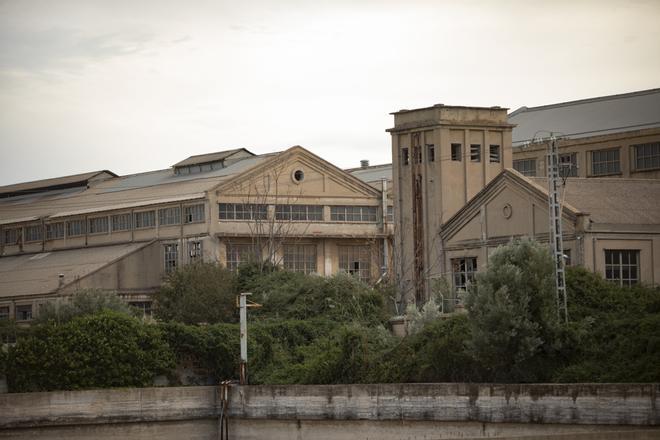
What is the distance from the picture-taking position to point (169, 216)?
239 ft

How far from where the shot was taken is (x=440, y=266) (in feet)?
179

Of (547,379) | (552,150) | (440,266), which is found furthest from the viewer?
(440,266)

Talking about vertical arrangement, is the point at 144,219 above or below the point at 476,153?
below

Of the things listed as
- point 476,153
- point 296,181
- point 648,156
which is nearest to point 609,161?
point 648,156

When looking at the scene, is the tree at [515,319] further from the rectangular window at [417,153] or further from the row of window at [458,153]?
the rectangular window at [417,153]

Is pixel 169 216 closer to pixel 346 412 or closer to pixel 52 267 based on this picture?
pixel 52 267

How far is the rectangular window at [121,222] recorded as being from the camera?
7544 centimetres

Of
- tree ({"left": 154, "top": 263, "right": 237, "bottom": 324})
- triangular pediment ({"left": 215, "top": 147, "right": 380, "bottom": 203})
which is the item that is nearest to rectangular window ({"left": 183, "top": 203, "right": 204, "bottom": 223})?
triangular pediment ({"left": 215, "top": 147, "right": 380, "bottom": 203})

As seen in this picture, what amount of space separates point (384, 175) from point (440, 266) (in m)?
27.8

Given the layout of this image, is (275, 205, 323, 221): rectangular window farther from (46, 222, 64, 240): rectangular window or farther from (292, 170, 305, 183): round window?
(46, 222, 64, 240): rectangular window

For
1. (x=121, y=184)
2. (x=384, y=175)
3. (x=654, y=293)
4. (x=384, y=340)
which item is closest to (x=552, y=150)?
(x=654, y=293)

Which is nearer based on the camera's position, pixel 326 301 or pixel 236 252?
pixel 326 301

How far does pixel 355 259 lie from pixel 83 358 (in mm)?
33522

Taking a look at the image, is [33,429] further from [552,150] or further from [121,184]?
[121,184]
